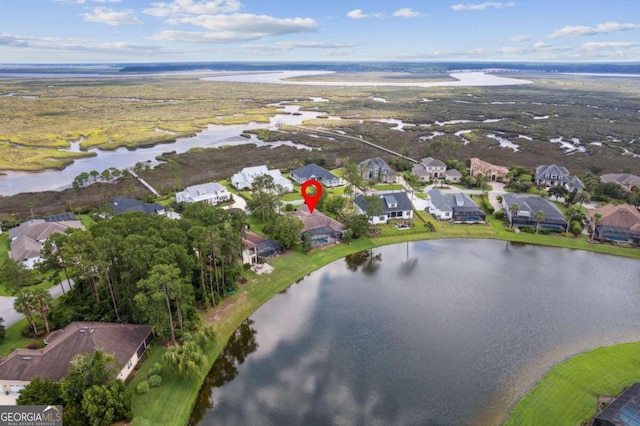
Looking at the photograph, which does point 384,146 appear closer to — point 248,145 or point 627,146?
point 248,145

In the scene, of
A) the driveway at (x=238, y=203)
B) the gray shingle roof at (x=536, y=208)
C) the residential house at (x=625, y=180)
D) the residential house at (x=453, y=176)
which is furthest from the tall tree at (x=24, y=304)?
the residential house at (x=625, y=180)

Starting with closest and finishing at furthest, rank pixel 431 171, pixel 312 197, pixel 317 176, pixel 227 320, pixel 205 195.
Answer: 1. pixel 227 320
2. pixel 312 197
3. pixel 205 195
4. pixel 317 176
5. pixel 431 171

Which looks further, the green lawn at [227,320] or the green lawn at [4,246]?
the green lawn at [4,246]

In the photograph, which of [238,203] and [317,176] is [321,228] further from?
[317,176]

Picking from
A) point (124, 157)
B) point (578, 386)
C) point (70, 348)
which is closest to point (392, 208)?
point (578, 386)

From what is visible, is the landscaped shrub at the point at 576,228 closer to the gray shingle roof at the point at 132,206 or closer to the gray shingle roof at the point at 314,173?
the gray shingle roof at the point at 314,173

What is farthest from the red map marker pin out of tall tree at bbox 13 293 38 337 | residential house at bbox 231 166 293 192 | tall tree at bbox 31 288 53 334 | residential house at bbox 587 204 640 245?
residential house at bbox 587 204 640 245

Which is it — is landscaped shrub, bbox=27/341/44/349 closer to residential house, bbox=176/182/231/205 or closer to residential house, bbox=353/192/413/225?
residential house, bbox=176/182/231/205

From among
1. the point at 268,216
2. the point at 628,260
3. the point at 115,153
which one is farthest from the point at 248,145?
the point at 628,260
